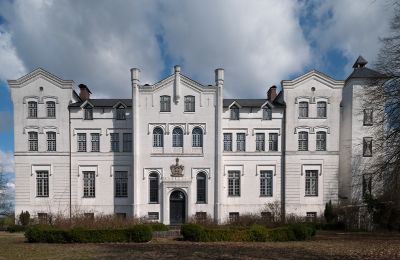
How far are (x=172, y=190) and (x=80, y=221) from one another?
10.9 metres

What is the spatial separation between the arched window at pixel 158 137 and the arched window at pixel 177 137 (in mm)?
1176

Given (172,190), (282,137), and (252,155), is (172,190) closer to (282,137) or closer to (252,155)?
(252,155)

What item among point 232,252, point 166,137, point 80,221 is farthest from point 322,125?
point 80,221

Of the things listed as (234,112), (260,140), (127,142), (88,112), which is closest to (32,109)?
(88,112)

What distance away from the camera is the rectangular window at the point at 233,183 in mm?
33281

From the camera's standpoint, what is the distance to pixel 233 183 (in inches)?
1313

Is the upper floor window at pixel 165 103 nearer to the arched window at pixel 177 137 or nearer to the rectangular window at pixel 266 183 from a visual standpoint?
the arched window at pixel 177 137

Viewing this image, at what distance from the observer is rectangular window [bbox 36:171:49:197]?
32875 millimetres

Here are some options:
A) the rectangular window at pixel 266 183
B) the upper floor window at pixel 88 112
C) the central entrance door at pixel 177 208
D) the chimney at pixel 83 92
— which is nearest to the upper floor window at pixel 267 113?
the rectangular window at pixel 266 183

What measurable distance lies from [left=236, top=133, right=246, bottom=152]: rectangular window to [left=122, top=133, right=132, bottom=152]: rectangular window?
35.4 ft

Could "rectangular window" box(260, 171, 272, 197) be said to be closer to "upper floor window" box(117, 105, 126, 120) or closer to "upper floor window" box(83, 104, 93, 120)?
"upper floor window" box(117, 105, 126, 120)

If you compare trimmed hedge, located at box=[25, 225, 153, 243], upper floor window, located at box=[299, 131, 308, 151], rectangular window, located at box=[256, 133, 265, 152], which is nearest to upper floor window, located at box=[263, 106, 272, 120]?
rectangular window, located at box=[256, 133, 265, 152]

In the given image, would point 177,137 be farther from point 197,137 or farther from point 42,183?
point 42,183

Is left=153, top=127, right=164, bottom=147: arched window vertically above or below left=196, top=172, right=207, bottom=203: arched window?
above
